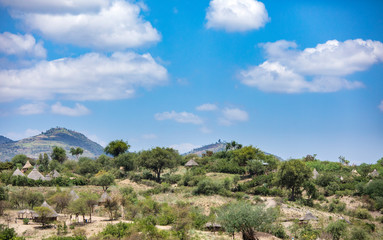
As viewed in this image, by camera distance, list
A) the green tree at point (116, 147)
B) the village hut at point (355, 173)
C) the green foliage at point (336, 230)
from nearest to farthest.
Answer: the green foliage at point (336, 230) → the village hut at point (355, 173) → the green tree at point (116, 147)

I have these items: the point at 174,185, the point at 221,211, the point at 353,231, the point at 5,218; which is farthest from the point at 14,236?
the point at 174,185

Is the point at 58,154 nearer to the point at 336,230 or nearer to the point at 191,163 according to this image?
the point at 191,163

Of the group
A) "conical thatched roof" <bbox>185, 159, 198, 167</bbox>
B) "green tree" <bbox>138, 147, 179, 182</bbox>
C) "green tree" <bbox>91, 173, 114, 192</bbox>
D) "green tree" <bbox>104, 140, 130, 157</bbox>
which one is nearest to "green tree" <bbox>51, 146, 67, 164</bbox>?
"green tree" <bbox>104, 140, 130, 157</bbox>

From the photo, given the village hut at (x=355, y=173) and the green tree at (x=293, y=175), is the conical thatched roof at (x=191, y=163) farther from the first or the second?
the village hut at (x=355, y=173)

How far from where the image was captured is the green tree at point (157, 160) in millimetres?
57706

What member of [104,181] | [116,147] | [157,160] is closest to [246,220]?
[104,181]

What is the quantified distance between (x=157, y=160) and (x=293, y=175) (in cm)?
2187

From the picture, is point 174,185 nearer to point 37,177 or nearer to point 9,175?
point 37,177

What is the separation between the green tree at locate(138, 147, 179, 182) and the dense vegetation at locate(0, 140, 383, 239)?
0.53ft

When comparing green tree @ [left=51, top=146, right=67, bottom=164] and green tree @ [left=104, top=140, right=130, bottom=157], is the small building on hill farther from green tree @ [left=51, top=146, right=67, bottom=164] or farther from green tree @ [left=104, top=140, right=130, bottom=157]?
green tree @ [left=51, top=146, right=67, bottom=164]

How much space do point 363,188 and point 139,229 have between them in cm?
3295

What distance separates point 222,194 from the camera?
159 feet

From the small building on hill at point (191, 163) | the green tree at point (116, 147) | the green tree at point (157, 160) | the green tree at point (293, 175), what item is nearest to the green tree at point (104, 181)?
the green tree at point (157, 160)

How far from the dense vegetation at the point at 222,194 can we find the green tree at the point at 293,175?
0.11 m
